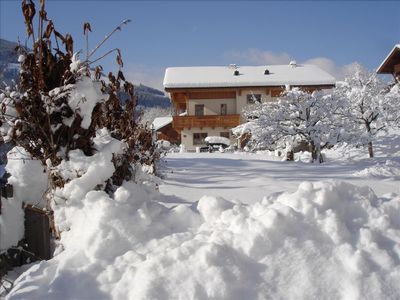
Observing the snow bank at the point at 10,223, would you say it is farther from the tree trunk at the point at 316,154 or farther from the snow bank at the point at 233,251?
the tree trunk at the point at 316,154

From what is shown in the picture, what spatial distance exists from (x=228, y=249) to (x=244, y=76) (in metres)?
31.4

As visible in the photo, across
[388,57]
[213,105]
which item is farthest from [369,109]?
[213,105]

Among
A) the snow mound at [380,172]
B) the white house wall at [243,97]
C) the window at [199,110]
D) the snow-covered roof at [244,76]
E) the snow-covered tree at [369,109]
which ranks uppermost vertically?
the snow-covered roof at [244,76]

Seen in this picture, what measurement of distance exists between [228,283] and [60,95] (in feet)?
7.40

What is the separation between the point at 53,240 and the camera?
3.86 meters

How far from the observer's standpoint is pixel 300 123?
699 inches

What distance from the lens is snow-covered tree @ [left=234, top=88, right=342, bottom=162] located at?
17.3 meters

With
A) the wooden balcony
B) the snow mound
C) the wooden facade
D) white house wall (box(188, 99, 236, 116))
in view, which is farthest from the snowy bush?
the wooden facade

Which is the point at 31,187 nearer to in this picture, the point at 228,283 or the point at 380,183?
the point at 228,283


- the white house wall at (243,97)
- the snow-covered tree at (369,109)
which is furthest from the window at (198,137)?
the snow-covered tree at (369,109)

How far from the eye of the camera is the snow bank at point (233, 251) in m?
2.84

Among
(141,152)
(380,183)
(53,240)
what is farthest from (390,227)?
(380,183)

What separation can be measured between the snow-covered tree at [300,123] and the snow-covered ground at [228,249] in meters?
14.0

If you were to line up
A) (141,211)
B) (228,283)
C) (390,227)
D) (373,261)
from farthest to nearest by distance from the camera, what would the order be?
(141,211)
(390,227)
(373,261)
(228,283)
